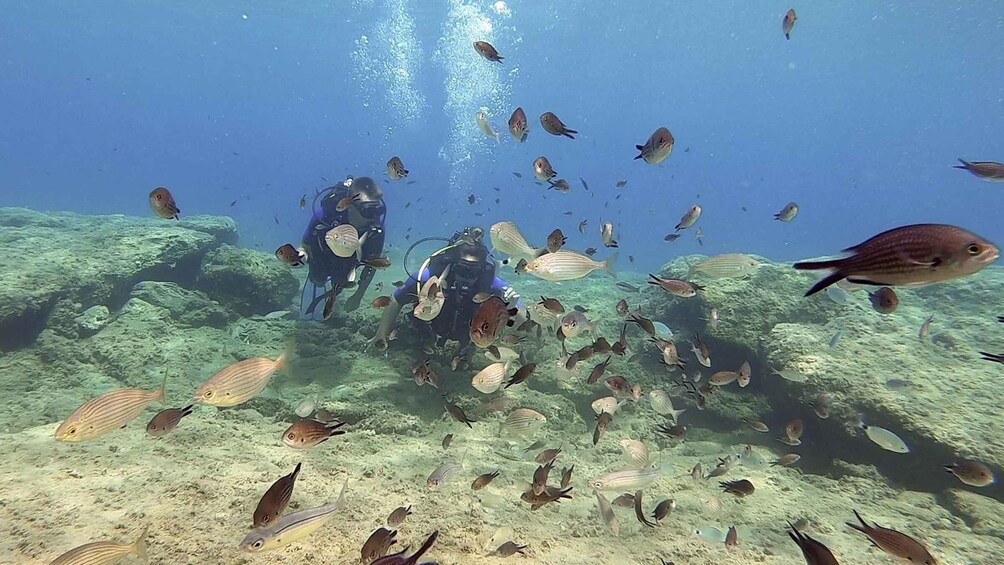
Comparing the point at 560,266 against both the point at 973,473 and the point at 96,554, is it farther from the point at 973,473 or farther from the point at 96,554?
the point at 973,473

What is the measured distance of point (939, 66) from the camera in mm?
53188

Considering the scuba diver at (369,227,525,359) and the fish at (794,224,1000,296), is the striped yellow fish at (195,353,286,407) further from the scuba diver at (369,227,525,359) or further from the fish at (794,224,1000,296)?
the fish at (794,224,1000,296)

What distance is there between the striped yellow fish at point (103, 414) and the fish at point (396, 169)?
12.7 feet

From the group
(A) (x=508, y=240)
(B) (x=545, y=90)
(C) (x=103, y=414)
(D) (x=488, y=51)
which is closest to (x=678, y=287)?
(A) (x=508, y=240)

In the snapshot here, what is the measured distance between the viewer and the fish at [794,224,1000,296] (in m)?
1.68

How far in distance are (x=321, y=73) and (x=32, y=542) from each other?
383 ft

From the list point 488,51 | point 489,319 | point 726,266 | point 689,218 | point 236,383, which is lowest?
point 236,383

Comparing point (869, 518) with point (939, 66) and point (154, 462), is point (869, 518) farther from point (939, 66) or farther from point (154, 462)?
point (939, 66)

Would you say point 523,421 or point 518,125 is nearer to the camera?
point 523,421

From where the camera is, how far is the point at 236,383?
10.5 feet

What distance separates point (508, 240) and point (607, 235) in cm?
212

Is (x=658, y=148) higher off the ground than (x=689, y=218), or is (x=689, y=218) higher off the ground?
(x=689, y=218)

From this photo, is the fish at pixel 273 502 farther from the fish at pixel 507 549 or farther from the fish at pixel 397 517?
the fish at pixel 507 549

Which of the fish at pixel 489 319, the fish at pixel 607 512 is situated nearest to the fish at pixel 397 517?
the fish at pixel 489 319
